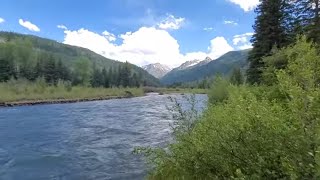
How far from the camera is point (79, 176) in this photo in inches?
611

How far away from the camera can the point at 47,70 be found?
10175 centimetres

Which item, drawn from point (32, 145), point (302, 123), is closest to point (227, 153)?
point (302, 123)

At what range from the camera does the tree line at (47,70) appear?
96.4 metres

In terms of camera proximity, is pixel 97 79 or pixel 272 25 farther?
pixel 97 79

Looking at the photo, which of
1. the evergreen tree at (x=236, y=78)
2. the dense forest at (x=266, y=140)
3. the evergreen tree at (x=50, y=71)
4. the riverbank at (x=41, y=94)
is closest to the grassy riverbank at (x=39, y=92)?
the riverbank at (x=41, y=94)

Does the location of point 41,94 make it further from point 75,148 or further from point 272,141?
point 272,141

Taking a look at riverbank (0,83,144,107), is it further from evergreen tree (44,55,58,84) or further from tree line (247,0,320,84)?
tree line (247,0,320,84)

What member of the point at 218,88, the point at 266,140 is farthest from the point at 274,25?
the point at 266,140

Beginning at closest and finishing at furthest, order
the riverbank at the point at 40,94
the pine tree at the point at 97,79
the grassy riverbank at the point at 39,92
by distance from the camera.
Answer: the riverbank at the point at 40,94, the grassy riverbank at the point at 39,92, the pine tree at the point at 97,79

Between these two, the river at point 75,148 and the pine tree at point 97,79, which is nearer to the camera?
the river at point 75,148

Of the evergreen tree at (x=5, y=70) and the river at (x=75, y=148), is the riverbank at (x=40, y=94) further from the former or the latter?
the river at (x=75, y=148)

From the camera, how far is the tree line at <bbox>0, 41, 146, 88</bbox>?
96.4m

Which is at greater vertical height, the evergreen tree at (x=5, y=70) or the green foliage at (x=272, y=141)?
the evergreen tree at (x=5, y=70)

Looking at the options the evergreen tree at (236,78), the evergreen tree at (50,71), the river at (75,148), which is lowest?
the river at (75,148)
